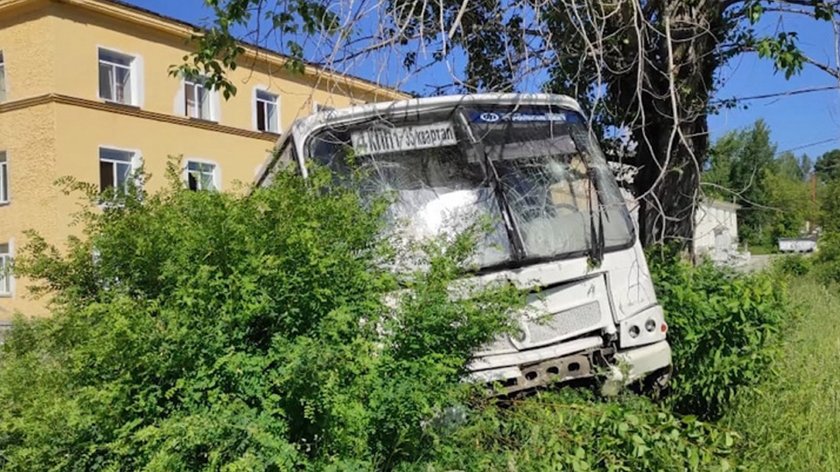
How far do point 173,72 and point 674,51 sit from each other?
491cm

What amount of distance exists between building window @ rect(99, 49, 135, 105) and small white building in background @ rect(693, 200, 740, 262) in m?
18.7

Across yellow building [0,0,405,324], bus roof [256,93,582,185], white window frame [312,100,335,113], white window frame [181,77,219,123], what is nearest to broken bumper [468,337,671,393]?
bus roof [256,93,582,185]

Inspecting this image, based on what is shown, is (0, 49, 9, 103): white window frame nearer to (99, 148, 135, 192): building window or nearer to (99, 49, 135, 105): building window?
(99, 49, 135, 105): building window

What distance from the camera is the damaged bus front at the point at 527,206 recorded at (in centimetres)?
498

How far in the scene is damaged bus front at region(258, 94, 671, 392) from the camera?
498cm

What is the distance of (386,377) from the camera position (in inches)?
128

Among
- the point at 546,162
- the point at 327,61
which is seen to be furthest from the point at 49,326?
the point at 546,162

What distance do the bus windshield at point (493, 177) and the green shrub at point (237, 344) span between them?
1.47 metres

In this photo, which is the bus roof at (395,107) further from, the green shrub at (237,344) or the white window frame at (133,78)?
the white window frame at (133,78)

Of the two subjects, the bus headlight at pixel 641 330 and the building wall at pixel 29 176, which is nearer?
the bus headlight at pixel 641 330

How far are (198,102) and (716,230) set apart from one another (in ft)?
68.0

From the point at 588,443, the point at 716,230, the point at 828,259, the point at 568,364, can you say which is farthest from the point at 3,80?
the point at 828,259

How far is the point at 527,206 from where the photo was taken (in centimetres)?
530

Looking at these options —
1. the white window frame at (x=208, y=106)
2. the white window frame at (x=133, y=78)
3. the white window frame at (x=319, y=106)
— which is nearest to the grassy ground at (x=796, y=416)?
the white window frame at (x=319, y=106)
